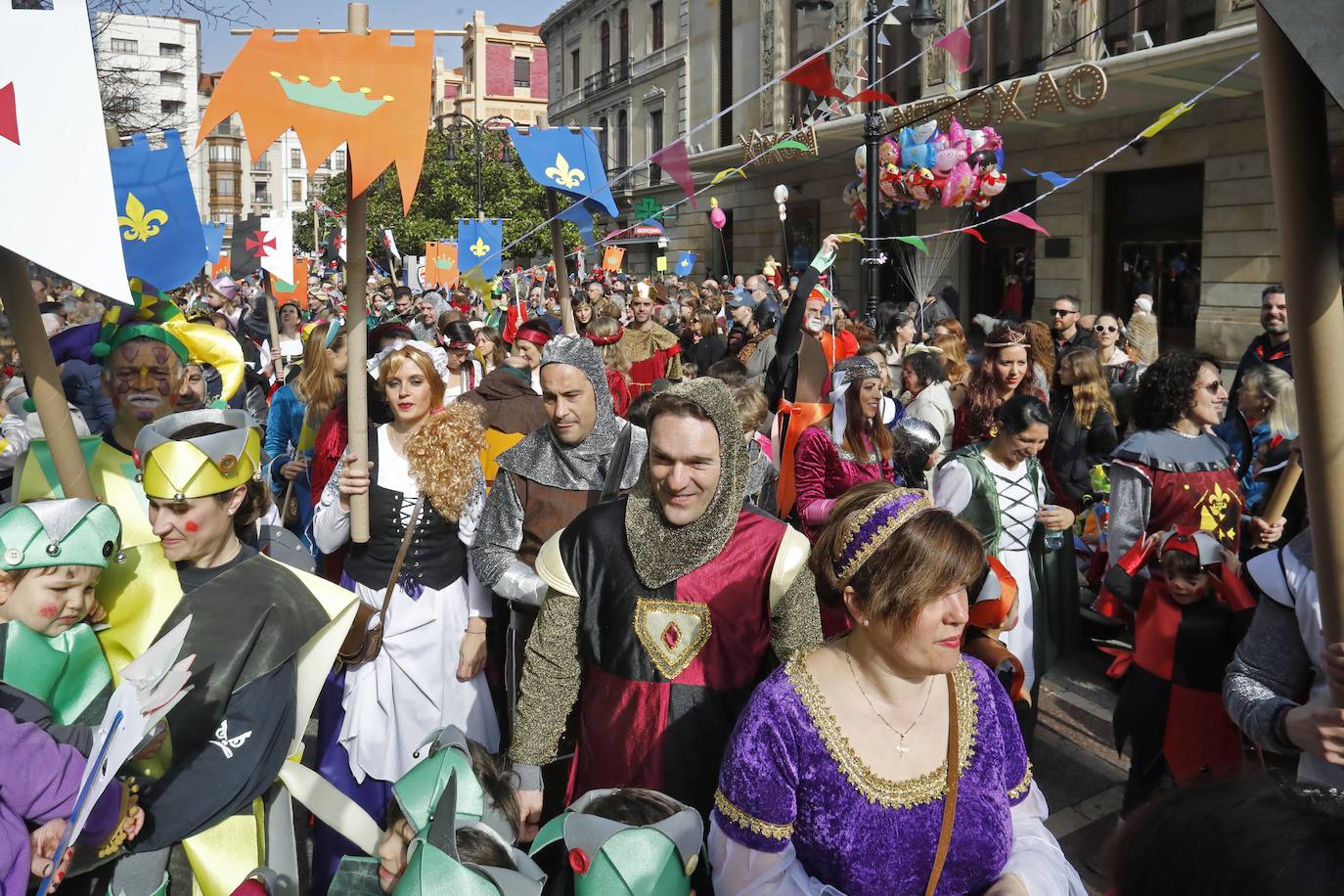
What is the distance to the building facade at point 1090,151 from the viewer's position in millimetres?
14914

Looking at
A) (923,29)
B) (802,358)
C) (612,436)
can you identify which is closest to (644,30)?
(923,29)

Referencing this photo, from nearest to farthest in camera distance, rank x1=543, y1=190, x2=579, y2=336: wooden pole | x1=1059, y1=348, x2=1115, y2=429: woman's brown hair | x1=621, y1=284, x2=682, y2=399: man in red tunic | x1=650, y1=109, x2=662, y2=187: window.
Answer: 1. x1=543, y1=190, x2=579, y2=336: wooden pole
2. x1=1059, y1=348, x2=1115, y2=429: woman's brown hair
3. x1=621, y1=284, x2=682, y2=399: man in red tunic
4. x1=650, y1=109, x2=662, y2=187: window

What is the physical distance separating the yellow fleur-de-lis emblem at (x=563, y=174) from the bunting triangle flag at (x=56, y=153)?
4335mm

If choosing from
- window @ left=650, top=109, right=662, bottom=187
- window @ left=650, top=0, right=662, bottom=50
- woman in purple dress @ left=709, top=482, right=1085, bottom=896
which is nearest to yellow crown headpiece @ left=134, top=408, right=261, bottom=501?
woman in purple dress @ left=709, top=482, right=1085, bottom=896

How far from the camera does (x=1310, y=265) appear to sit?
1.18 meters

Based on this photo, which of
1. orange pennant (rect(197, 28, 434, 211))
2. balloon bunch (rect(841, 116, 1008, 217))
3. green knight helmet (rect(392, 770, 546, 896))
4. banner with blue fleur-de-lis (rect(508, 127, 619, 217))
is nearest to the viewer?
green knight helmet (rect(392, 770, 546, 896))

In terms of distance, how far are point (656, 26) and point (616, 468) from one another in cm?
3580

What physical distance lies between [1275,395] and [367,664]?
428 cm

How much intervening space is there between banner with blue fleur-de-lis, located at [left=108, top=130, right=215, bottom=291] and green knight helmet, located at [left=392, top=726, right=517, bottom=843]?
2456mm

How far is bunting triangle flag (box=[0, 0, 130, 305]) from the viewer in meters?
1.91

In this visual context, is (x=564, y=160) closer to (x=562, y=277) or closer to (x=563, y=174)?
(x=563, y=174)

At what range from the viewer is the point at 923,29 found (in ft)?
33.8

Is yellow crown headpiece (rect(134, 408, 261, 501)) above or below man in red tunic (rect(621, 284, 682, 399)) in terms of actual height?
below

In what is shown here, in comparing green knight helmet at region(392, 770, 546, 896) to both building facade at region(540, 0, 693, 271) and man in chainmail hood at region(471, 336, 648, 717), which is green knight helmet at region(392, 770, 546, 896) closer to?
man in chainmail hood at region(471, 336, 648, 717)
